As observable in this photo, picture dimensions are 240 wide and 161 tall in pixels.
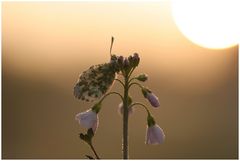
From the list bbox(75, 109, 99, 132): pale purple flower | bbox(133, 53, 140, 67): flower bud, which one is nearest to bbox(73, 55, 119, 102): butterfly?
bbox(133, 53, 140, 67): flower bud

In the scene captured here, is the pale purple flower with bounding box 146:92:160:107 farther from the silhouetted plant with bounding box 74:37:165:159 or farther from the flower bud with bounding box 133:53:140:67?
the flower bud with bounding box 133:53:140:67

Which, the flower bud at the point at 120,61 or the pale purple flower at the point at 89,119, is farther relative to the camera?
the pale purple flower at the point at 89,119

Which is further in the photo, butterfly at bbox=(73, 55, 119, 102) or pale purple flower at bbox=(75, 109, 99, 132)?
pale purple flower at bbox=(75, 109, 99, 132)

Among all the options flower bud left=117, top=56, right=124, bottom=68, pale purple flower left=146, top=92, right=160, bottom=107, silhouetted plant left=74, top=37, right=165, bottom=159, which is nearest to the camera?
silhouetted plant left=74, top=37, right=165, bottom=159

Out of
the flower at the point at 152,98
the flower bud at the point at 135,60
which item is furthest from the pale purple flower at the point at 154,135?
the flower bud at the point at 135,60

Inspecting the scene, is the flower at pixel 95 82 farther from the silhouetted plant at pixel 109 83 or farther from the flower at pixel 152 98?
the flower at pixel 152 98

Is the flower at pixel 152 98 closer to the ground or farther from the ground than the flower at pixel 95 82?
closer to the ground

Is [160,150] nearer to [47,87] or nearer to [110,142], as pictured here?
[110,142]
